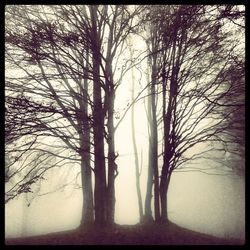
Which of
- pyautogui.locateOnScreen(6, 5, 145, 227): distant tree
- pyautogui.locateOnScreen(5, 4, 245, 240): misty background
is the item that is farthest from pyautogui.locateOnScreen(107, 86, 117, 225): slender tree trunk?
pyautogui.locateOnScreen(5, 4, 245, 240): misty background

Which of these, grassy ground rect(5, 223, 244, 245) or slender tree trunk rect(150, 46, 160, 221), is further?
slender tree trunk rect(150, 46, 160, 221)

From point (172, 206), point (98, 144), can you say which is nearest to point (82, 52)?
point (98, 144)

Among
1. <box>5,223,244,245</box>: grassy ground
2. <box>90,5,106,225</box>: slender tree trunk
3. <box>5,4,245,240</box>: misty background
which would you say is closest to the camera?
<box>5,223,244,245</box>: grassy ground

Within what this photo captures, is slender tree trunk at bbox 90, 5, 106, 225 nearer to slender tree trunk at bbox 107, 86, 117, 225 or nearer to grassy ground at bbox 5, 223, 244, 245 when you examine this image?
slender tree trunk at bbox 107, 86, 117, 225

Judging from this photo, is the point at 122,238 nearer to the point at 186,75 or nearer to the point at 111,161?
the point at 111,161

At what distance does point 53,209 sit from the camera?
1847 cm

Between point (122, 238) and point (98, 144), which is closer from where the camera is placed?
point (122, 238)

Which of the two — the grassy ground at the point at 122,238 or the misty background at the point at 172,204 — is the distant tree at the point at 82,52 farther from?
the misty background at the point at 172,204

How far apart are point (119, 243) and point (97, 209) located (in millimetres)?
1429

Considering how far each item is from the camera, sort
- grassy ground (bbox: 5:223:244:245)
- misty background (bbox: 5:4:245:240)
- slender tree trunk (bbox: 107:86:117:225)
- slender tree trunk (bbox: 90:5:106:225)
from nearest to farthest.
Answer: grassy ground (bbox: 5:223:244:245)
slender tree trunk (bbox: 90:5:106:225)
slender tree trunk (bbox: 107:86:117:225)
misty background (bbox: 5:4:245:240)

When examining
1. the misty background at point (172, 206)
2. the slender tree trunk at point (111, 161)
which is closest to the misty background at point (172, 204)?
the misty background at point (172, 206)

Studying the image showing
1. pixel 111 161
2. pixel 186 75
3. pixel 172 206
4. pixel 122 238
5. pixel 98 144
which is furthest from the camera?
pixel 172 206

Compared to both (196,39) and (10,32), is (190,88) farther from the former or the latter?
(10,32)
